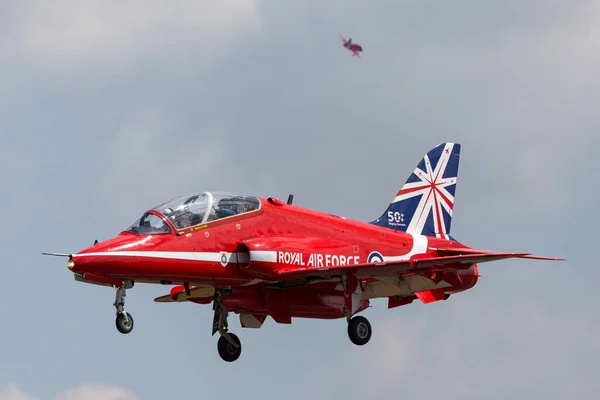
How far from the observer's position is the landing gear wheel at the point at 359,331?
34594 millimetres

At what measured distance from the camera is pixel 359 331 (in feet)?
114

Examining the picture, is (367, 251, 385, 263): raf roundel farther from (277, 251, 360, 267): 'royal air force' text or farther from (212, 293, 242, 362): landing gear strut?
(212, 293, 242, 362): landing gear strut

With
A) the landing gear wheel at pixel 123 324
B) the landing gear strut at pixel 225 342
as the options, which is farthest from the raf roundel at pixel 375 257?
the landing gear wheel at pixel 123 324

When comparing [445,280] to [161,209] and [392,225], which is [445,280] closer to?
[392,225]

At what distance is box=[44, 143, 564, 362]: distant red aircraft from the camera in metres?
32.3

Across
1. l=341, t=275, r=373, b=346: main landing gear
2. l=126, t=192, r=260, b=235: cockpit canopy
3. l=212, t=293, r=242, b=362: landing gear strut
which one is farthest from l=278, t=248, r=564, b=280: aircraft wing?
l=212, t=293, r=242, b=362: landing gear strut

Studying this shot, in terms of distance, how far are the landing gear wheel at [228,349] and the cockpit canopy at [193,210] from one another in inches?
179

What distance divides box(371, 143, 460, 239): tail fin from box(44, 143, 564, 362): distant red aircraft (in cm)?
5

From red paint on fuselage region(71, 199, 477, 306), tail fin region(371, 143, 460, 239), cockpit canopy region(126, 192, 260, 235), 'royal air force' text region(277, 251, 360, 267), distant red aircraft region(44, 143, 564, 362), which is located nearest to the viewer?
red paint on fuselage region(71, 199, 477, 306)

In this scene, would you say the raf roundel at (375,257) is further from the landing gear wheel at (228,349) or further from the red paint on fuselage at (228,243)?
the landing gear wheel at (228,349)

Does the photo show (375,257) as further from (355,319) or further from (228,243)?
(228,243)

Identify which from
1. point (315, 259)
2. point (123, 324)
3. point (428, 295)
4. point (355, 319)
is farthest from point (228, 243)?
point (428, 295)

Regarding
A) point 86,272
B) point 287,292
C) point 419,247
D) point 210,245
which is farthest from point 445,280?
point 86,272

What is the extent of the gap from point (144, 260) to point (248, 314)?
5589 mm
